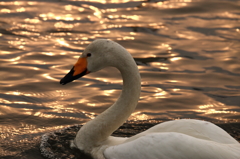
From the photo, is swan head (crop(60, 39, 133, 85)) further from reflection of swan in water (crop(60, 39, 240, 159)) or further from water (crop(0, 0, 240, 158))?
water (crop(0, 0, 240, 158))

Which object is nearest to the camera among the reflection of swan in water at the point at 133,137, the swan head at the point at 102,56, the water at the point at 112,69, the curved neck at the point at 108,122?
the reflection of swan in water at the point at 133,137

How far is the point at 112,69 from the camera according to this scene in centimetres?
889

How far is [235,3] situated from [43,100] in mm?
6784

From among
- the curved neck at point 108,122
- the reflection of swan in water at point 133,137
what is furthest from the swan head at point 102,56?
the curved neck at point 108,122

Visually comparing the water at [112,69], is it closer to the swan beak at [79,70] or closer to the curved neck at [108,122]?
the curved neck at [108,122]

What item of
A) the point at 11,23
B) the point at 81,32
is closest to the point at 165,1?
the point at 81,32

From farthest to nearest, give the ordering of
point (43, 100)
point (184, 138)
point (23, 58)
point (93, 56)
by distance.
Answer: point (23, 58), point (43, 100), point (93, 56), point (184, 138)

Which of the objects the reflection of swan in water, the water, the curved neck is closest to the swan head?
the reflection of swan in water

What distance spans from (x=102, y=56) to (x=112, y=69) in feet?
11.5

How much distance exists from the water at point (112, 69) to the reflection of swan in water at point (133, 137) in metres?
1.02

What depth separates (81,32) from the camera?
10492 mm

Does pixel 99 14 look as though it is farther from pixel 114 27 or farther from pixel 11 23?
pixel 11 23

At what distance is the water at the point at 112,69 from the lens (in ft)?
23.2

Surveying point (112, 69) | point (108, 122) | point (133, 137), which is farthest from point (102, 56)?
point (112, 69)
